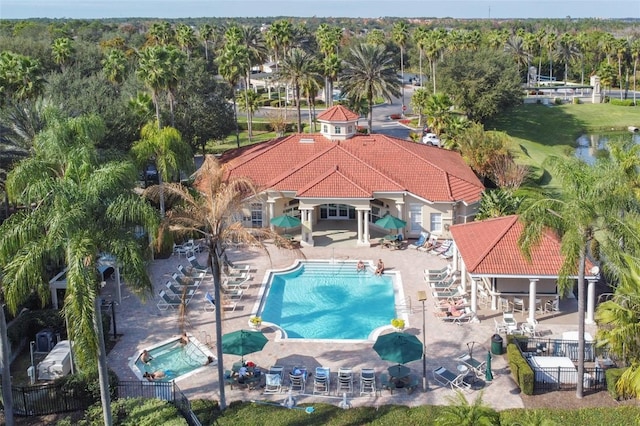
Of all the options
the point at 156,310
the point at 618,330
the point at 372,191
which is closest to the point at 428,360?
the point at 618,330

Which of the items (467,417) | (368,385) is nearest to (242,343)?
(368,385)

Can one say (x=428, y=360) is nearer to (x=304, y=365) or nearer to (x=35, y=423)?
(x=304, y=365)

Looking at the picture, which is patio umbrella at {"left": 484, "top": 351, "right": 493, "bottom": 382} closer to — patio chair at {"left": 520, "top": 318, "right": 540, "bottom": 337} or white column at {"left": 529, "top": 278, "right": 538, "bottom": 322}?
patio chair at {"left": 520, "top": 318, "right": 540, "bottom": 337}

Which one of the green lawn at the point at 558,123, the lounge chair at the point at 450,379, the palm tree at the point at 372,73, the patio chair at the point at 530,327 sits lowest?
the lounge chair at the point at 450,379

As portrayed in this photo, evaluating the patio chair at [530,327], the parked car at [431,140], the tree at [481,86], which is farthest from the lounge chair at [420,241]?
the tree at [481,86]

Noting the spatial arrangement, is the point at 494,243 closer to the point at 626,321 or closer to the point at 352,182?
the point at 352,182

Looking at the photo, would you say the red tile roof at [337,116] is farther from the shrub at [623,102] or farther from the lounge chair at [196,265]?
the shrub at [623,102]
